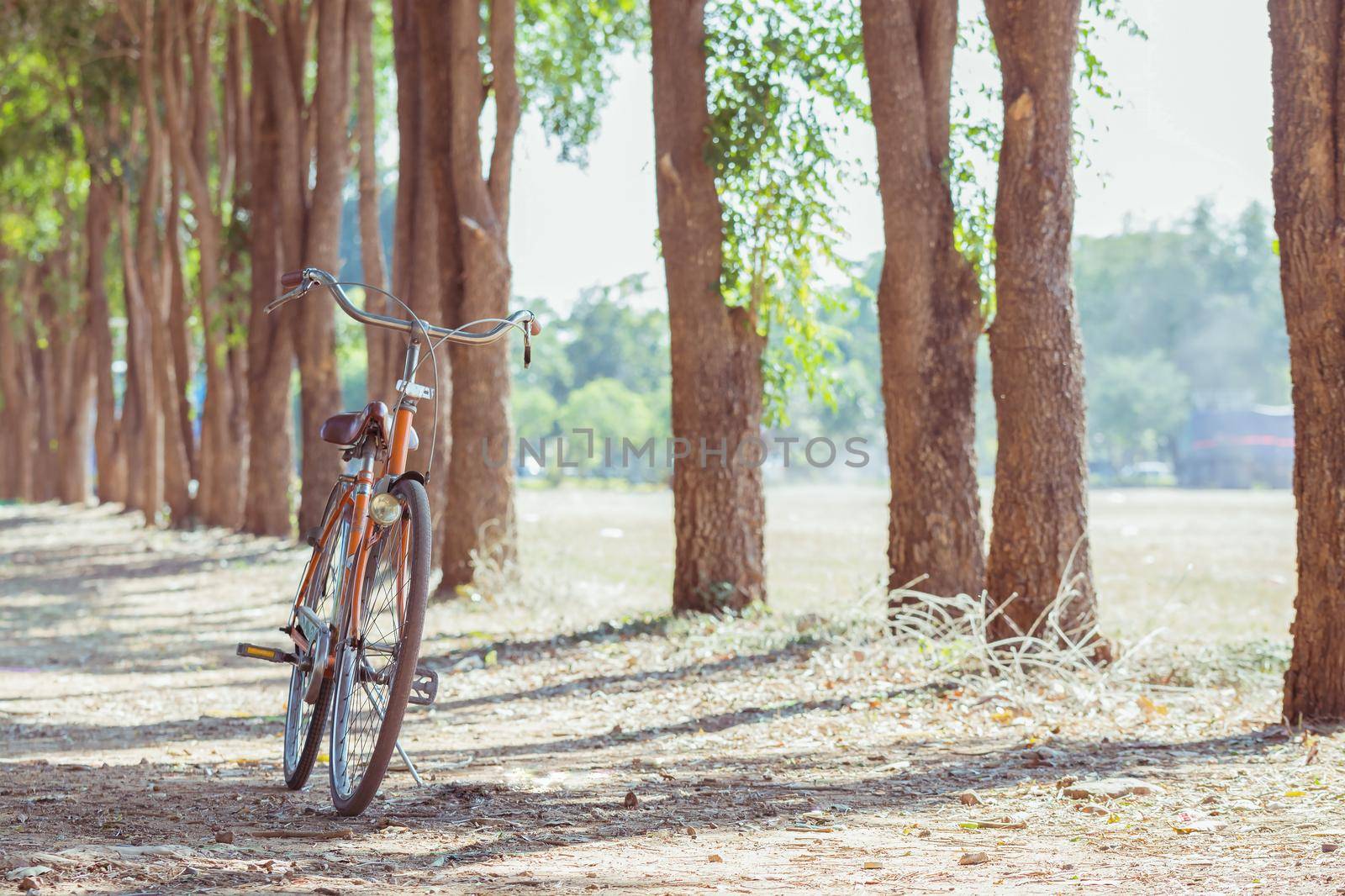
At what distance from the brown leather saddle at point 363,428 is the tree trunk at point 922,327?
4545 millimetres

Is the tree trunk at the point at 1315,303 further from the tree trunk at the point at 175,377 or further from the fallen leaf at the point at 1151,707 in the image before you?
the tree trunk at the point at 175,377

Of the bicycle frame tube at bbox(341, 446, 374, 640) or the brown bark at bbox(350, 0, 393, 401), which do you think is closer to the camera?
the bicycle frame tube at bbox(341, 446, 374, 640)

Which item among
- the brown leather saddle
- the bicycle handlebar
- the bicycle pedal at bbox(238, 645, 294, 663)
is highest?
the bicycle handlebar

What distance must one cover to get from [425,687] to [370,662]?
20 cm

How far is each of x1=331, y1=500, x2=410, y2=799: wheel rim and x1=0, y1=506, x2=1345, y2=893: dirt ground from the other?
0.20 meters

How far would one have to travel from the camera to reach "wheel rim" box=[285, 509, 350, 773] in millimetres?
4824

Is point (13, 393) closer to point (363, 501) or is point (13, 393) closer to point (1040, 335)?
point (1040, 335)

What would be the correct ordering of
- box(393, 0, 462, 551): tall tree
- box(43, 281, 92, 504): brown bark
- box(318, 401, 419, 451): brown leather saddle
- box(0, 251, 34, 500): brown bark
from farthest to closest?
box(0, 251, 34, 500): brown bark
box(43, 281, 92, 504): brown bark
box(393, 0, 462, 551): tall tree
box(318, 401, 419, 451): brown leather saddle

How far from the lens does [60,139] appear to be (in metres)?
24.5

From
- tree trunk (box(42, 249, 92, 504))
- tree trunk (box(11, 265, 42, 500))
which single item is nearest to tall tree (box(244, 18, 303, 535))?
tree trunk (box(42, 249, 92, 504))

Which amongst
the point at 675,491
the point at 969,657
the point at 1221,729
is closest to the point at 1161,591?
the point at 675,491

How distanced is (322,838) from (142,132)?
Answer: 26.4m

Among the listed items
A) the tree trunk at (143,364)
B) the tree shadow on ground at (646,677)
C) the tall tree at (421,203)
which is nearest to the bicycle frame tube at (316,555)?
the tree shadow on ground at (646,677)

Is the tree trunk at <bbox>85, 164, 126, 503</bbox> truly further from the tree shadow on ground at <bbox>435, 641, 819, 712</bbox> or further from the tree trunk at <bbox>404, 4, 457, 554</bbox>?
the tree shadow on ground at <bbox>435, 641, 819, 712</bbox>
